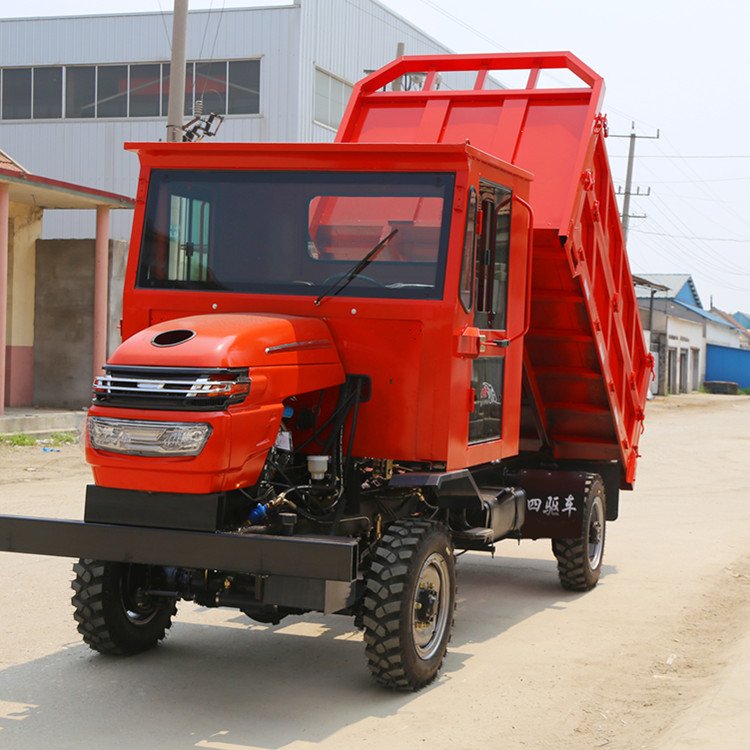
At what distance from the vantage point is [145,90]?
37469 millimetres

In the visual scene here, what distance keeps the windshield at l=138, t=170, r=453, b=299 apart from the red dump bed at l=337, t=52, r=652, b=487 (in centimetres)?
193

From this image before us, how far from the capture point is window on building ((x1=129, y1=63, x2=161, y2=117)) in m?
37.3

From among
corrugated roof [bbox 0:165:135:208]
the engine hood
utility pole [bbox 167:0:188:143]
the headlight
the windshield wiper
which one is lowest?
the headlight

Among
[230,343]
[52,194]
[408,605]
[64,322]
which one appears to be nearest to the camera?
[230,343]

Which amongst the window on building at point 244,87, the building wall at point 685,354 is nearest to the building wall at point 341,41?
the window on building at point 244,87

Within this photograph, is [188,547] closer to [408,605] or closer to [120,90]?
[408,605]

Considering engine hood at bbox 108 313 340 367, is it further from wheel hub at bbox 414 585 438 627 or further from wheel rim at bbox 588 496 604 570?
wheel rim at bbox 588 496 604 570

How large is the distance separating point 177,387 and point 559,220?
378 cm

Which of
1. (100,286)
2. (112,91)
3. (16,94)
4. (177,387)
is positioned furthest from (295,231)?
(16,94)

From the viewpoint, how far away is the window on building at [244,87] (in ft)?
117

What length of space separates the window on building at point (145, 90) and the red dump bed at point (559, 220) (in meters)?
27.8

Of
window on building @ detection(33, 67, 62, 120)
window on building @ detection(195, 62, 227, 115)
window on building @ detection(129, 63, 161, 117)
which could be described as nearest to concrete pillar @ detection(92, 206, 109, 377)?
window on building @ detection(195, 62, 227, 115)

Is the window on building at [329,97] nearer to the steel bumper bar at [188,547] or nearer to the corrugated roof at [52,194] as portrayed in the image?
the corrugated roof at [52,194]

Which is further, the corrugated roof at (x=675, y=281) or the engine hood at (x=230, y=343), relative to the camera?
the corrugated roof at (x=675, y=281)
